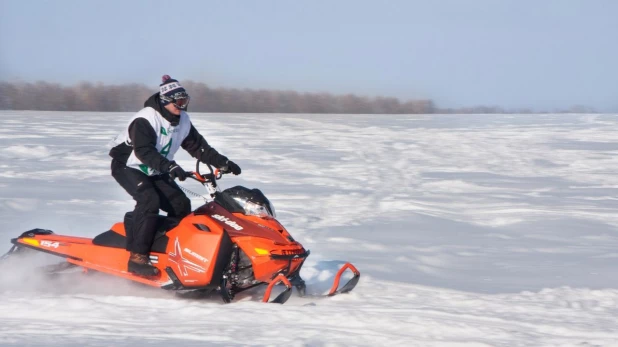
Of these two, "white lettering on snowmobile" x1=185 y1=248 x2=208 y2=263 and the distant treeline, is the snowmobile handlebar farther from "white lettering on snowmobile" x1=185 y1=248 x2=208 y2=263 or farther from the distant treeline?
the distant treeline

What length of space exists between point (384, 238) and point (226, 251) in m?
3.48

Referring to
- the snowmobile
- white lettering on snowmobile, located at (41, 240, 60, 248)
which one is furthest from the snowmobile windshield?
white lettering on snowmobile, located at (41, 240, 60, 248)

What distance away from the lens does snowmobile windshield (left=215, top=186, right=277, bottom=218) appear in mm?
5215

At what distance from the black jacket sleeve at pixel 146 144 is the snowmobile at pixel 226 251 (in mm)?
268

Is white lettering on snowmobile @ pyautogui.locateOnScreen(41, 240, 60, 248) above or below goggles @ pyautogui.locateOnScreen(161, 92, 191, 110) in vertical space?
below

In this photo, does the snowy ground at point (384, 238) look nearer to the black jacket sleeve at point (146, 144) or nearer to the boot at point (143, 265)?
the boot at point (143, 265)

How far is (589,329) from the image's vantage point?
4367 millimetres

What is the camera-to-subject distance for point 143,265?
17.7 feet

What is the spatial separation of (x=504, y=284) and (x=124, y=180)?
314cm

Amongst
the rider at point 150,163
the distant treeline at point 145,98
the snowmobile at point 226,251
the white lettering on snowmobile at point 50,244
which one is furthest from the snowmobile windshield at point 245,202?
the distant treeline at point 145,98

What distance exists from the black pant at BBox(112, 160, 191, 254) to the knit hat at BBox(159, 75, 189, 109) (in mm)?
574

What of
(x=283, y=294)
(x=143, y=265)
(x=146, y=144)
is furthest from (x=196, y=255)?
(x=146, y=144)

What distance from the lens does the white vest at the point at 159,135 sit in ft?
17.5

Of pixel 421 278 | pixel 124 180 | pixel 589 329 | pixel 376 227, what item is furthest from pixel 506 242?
pixel 124 180
